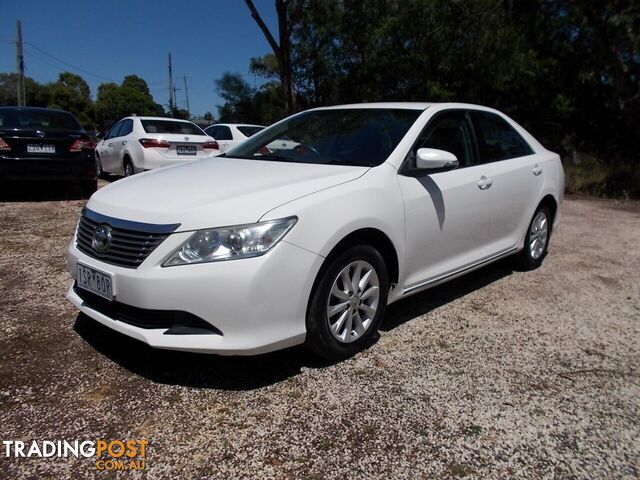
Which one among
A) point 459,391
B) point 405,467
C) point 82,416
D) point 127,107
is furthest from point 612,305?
point 127,107

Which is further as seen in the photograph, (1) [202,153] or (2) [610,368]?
(1) [202,153]

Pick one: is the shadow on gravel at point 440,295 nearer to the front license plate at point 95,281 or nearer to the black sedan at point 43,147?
the front license plate at point 95,281

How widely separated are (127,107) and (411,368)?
3339 inches

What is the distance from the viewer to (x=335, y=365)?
2.88m

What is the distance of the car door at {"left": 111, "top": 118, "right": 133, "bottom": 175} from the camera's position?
957 centimetres

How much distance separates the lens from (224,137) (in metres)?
12.4

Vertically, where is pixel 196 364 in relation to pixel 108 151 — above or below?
below

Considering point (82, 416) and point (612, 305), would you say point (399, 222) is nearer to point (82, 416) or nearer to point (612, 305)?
point (82, 416)

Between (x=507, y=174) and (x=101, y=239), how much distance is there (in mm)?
3102

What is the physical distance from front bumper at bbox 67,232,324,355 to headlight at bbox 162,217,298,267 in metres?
0.03

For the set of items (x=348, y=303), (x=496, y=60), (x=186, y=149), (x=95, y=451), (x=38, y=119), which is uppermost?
(x=496, y=60)

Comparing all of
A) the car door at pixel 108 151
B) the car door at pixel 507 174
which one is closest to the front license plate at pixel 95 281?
the car door at pixel 507 174

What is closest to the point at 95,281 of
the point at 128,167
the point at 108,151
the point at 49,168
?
the point at 49,168

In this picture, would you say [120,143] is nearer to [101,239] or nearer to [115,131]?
[115,131]
